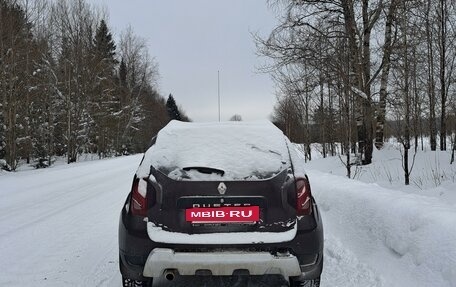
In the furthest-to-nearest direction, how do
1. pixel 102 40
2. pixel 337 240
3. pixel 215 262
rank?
pixel 102 40 → pixel 337 240 → pixel 215 262

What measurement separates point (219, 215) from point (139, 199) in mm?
667

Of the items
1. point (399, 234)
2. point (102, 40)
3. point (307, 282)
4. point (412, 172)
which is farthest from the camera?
point (102, 40)

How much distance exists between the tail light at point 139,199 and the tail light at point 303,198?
1237mm

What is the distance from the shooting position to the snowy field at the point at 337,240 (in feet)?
12.8

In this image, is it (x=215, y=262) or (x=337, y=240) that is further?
A: (x=337, y=240)

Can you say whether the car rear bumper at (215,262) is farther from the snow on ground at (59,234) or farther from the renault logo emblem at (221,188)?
the snow on ground at (59,234)

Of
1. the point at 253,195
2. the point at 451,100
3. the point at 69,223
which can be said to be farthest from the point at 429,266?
the point at 451,100

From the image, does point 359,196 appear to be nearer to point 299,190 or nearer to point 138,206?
point 299,190

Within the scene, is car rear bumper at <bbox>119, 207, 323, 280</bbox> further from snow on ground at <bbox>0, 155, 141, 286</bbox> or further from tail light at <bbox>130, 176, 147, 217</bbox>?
snow on ground at <bbox>0, 155, 141, 286</bbox>

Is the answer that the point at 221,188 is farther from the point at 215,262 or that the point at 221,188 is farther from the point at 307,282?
the point at 307,282

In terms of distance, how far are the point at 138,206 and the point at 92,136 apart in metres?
37.8

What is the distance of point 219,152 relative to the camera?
3.58 metres

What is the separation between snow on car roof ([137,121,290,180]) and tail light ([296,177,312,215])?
0.66 feet

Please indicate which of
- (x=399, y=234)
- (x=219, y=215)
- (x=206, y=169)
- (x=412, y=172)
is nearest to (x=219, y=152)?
(x=206, y=169)
